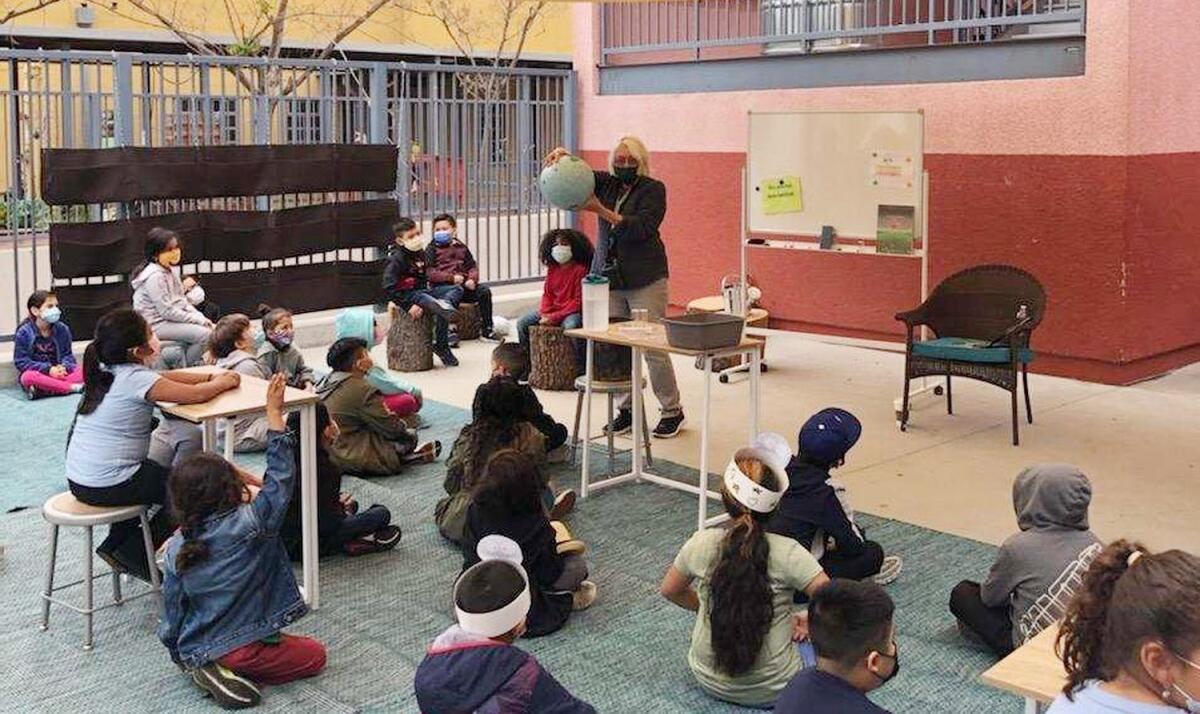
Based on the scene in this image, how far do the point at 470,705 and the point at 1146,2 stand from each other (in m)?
7.74

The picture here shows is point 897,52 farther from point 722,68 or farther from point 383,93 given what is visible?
point 383,93

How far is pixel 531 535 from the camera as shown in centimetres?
504

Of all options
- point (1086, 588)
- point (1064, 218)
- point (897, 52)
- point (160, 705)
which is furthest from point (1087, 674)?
point (897, 52)

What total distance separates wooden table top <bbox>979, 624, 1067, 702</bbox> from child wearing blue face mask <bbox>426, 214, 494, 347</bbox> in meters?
8.25

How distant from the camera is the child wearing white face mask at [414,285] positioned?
10.5m

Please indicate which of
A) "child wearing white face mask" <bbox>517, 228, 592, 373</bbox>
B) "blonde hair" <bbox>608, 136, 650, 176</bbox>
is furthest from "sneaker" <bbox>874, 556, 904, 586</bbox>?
"child wearing white face mask" <bbox>517, 228, 592, 373</bbox>

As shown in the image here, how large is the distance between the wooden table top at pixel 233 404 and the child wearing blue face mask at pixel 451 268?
5.73 m

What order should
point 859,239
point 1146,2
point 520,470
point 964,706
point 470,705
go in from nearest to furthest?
point 470,705, point 964,706, point 520,470, point 1146,2, point 859,239

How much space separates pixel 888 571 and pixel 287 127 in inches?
296

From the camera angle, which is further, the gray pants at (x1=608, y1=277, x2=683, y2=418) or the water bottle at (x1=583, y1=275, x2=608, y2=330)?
the gray pants at (x1=608, y1=277, x2=683, y2=418)

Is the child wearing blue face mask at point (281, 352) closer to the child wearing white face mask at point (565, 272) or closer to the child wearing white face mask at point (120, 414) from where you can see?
the child wearing white face mask at point (565, 272)

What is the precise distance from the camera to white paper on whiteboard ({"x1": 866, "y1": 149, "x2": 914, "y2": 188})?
9344 millimetres

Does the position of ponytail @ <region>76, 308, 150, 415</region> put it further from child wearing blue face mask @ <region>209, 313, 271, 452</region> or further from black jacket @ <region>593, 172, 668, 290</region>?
black jacket @ <region>593, 172, 668, 290</region>

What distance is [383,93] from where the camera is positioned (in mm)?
11930
